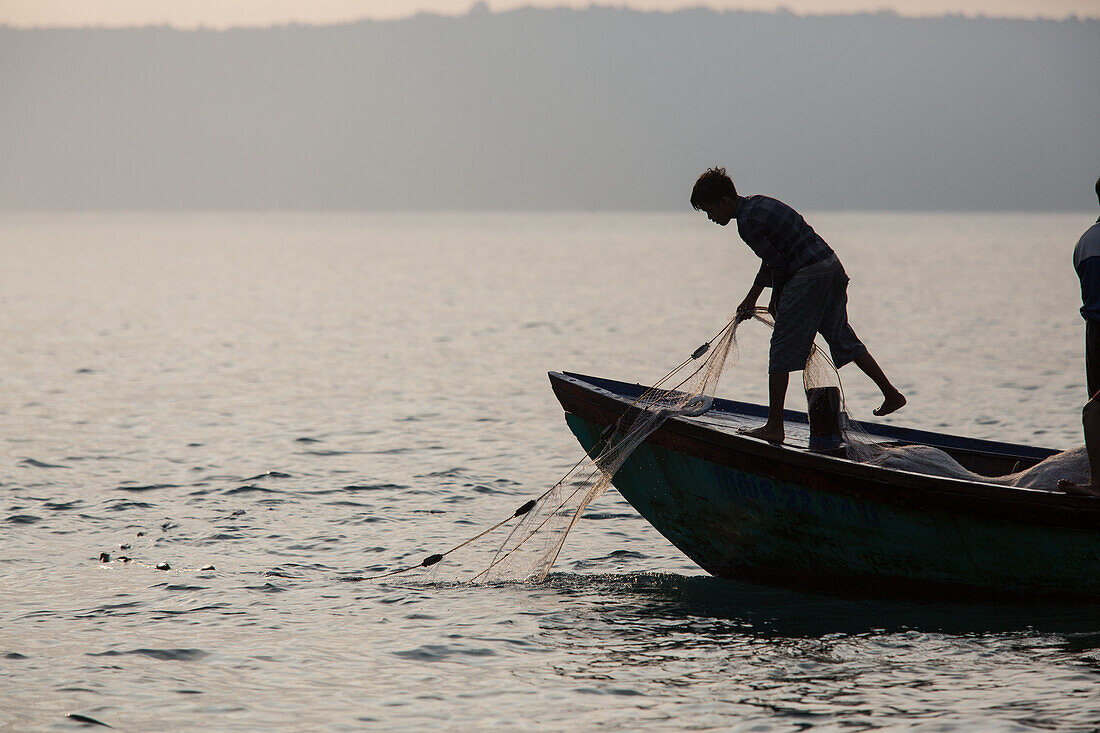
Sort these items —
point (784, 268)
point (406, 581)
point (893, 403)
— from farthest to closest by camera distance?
point (406, 581), point (893, 403), point (784, 268)

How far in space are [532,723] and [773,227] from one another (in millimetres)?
3514

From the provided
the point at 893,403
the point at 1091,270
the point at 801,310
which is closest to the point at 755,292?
the point at 801,310

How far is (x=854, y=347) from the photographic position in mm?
8422

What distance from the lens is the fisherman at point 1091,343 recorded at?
7.08m

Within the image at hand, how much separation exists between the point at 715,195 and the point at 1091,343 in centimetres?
242

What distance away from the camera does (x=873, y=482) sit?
750 centimetres

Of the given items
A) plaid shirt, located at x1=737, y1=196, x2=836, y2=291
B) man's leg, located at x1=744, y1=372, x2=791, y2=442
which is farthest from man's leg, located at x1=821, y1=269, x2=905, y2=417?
man's leg, located at x1=744, y1=372, x2=791, y2=442

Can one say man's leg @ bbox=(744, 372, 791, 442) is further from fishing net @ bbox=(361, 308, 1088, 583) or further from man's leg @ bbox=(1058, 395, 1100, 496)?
man's leg @ bbox=(1058, 395, 1100, 496)

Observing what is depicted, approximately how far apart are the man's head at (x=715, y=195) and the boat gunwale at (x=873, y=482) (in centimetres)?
136

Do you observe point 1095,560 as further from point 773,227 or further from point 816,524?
point 773,227

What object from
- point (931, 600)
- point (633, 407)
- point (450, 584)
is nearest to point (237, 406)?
point (450, 584)

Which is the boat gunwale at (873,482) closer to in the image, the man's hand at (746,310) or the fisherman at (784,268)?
the fisherman at (784,268)

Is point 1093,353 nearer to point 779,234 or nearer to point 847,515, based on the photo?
point 847,515

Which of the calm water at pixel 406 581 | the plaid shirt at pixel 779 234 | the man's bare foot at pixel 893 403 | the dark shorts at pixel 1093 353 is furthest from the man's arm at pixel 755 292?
the dark shorts at pixel 1093 353
